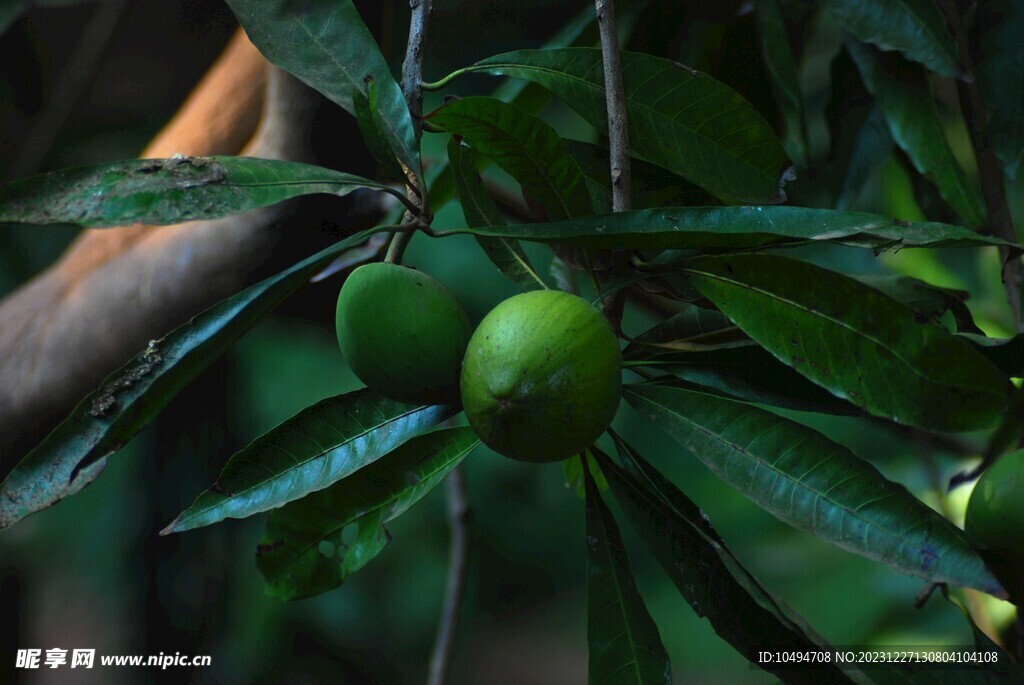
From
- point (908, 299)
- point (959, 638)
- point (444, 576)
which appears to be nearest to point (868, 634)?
point (959, 638)

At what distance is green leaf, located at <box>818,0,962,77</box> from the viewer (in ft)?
2.63

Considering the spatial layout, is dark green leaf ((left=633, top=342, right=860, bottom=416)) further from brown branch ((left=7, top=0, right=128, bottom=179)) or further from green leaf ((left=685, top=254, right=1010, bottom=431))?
brown branch ((left=7, top=0, right=128, bottom=179))

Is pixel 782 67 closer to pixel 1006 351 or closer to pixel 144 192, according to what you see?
pixel 1006 351

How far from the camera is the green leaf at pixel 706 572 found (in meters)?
0.53

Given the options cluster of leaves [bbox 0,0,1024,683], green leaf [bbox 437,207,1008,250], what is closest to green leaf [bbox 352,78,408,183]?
cluster of leaves [bbox 0,0,1024,683]

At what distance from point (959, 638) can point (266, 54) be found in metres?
1.19

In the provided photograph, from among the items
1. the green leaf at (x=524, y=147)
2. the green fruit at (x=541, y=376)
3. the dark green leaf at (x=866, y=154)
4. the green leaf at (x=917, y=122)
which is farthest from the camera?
the dark green leaf at (x=866, y=154)

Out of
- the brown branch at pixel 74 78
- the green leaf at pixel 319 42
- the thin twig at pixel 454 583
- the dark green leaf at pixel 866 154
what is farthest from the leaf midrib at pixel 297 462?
the brown branch at pixel 74 78

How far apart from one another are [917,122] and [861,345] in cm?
46

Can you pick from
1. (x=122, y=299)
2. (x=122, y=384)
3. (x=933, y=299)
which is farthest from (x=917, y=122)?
(x=122, y=299)

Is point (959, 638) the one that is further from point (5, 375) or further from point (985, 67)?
point (5, 375)

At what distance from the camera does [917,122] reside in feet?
2.79

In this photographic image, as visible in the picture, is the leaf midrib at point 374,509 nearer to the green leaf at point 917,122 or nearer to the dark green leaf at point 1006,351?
the dark green leaf at point 1006,351

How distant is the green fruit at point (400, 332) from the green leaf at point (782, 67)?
531 millimetres
